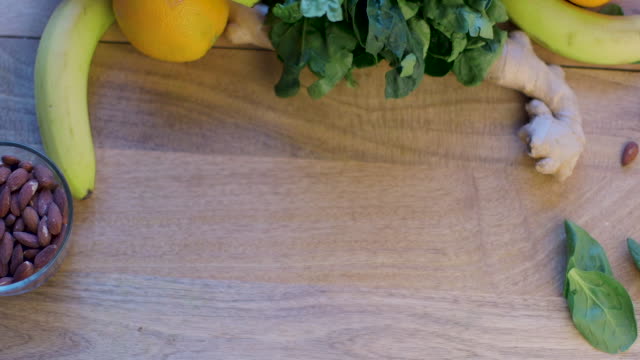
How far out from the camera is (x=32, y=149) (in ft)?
2.44

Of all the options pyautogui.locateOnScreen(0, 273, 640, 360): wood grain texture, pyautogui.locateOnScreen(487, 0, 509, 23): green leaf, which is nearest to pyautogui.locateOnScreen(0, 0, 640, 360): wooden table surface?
pyautogui.locateOnScreen(0, 273, 640, 360): wood grain texture

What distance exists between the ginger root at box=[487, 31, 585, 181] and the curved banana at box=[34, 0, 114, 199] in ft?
1.41

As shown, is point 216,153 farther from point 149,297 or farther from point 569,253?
point 569,253

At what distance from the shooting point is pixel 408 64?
2.43ft

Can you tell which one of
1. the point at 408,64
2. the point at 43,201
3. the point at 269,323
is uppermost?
the point at 408,64

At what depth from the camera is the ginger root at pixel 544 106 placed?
31.4 inches

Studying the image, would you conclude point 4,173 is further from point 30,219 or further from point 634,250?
point 634,250

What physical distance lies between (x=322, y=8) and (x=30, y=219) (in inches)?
13.5

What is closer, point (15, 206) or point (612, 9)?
point (15, 206)

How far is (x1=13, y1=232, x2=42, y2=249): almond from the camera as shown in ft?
2.37

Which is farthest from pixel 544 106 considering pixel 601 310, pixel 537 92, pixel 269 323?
pixel 269 323

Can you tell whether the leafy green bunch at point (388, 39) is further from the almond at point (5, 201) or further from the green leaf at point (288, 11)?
the almond at point (5, 201)

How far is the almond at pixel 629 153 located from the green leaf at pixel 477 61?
18cm

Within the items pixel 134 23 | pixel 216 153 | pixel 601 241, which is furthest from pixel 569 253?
pixel 134 23
